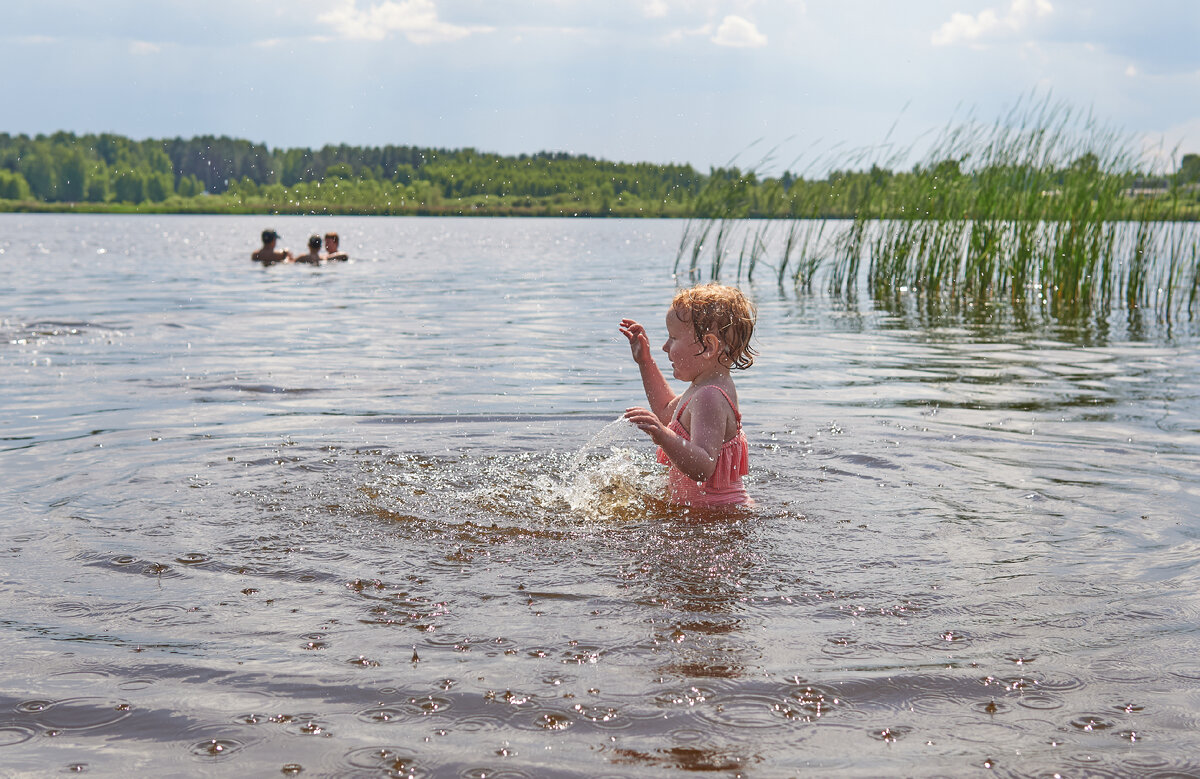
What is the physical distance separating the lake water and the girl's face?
0.80 m

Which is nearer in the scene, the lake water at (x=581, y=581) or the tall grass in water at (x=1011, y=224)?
the lake water at (x=581, y=581)

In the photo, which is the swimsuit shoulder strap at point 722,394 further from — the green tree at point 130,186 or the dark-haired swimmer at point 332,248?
the green tree at point 130,186

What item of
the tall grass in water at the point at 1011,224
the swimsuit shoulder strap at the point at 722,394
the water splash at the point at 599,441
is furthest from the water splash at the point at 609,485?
the tall grass in water at the point at 1011,224

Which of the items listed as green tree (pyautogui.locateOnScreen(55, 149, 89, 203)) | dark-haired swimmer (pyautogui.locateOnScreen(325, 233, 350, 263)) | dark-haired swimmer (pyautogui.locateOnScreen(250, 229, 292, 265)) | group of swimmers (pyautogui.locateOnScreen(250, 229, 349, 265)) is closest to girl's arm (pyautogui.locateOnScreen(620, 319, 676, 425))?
group of swimmers (pyautogui.locateOnScreen(250, 229, 349, 265))

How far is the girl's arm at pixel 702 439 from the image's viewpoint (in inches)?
213

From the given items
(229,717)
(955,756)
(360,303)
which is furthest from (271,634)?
(360,303)

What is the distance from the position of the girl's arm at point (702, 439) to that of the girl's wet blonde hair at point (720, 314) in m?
0.24

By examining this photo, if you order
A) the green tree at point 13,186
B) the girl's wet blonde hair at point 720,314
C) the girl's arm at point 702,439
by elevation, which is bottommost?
the girl's arm at point 702,439

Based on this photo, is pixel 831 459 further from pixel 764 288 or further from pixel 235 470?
pixel 764 288

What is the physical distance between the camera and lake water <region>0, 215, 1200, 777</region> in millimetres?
3303

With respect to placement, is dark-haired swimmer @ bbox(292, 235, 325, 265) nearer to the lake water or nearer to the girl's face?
the lake water

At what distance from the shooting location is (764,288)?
77.5 feet

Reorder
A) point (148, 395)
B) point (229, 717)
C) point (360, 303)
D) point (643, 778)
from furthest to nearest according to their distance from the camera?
point (360, 303) < point (148, 395) < point (229, 717) < point (643, 778)

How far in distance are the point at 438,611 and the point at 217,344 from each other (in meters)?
10.4
